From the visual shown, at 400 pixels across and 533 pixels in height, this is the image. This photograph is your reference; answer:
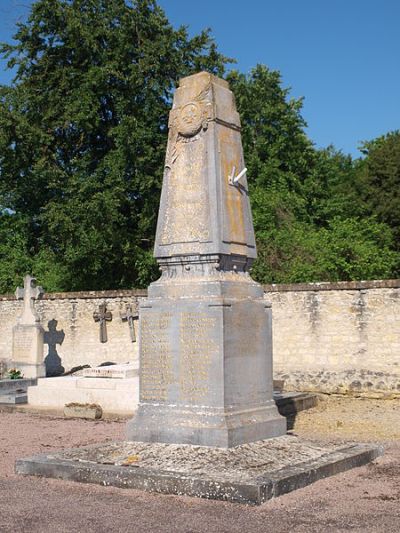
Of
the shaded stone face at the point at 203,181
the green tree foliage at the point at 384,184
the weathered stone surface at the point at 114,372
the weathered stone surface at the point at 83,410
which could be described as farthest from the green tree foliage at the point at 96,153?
the shaded stone face at the point at 203,181

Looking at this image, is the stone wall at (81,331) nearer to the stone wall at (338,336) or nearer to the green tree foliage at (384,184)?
the stone wall at (338,336)

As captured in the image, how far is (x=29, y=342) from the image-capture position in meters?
18.6

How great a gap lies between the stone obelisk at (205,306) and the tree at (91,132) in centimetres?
1578

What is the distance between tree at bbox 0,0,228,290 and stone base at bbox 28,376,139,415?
10965 mm

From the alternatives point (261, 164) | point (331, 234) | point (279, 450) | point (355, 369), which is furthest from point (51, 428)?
point (261, 164)

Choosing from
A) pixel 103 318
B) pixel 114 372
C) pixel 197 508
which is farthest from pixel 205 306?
pixel 103 318

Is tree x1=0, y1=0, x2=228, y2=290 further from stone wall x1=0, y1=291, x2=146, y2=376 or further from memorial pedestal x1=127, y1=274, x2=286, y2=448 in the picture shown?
memorial pedestal x1=127, y1=274, x2=286, y2=448

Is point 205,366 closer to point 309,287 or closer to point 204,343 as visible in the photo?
point 204,343

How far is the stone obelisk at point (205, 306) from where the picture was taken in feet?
24.2

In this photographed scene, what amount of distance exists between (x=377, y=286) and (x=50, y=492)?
10.6m

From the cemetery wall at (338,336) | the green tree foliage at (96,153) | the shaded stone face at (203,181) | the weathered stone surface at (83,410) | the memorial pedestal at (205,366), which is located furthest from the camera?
the green tree foliage at (96,153)

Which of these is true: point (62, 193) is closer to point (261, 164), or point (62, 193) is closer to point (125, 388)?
point (261, 164)

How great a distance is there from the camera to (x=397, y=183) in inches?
1188

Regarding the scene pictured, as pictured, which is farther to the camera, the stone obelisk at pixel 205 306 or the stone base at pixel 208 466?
the stone obelisk at pixel 205 306
